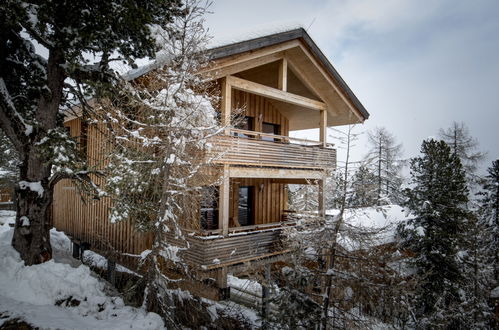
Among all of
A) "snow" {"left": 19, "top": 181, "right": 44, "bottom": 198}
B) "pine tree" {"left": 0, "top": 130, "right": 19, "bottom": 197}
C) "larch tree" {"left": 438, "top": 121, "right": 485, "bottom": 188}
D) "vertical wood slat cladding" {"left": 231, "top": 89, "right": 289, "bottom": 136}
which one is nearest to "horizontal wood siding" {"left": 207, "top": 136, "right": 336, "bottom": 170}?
"vertical wood slat cladding" {"left": 231, "top": 89, "right": 289, "bottom": 136}

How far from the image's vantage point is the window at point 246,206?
554 inches

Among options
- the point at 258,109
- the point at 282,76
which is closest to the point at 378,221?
the point at 258,109

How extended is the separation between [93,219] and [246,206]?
276 inches

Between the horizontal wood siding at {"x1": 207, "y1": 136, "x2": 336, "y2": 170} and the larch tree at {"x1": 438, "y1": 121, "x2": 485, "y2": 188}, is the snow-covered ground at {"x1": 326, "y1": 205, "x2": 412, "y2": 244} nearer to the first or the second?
the horizontal wood siding at {"x1": 207, "y1": 136, "x2": 336, "y2": 170}

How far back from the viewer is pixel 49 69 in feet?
25.8

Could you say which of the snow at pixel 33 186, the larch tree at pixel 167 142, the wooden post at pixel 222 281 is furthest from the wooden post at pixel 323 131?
the snow at pixel 33 186

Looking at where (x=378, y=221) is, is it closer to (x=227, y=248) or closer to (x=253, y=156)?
(x=253, y=156)

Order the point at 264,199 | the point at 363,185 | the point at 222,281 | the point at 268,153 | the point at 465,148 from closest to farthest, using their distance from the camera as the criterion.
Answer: the point at 363,185 → the point at 222,281 → the point at 268,153 → the point at 264,199 → the point at 465,148

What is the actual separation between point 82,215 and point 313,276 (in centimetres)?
1131

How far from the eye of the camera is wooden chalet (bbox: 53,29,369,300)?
9.21 metres

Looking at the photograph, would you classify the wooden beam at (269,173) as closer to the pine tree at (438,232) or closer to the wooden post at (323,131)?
the wooden post at (323,131)

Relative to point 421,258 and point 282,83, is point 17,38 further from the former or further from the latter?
point 421,258

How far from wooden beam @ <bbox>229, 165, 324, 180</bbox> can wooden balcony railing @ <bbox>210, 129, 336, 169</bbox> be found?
23cm

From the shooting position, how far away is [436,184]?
13.0 m
